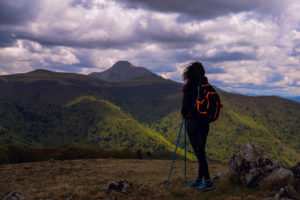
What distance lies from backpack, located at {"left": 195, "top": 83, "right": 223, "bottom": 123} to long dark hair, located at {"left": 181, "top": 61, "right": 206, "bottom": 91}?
1.72 feet

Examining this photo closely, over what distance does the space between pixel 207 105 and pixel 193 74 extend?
56.0 inches

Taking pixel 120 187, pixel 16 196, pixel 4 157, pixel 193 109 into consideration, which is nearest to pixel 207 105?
pixel 193 109

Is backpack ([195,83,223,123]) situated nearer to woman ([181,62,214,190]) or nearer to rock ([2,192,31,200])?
woman ([181,62,214,190])

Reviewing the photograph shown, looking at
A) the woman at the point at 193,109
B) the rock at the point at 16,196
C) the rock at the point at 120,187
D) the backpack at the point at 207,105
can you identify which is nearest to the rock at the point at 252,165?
the woman at the point at 193,109

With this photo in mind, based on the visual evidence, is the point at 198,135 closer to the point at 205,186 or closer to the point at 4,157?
the point at 205,186

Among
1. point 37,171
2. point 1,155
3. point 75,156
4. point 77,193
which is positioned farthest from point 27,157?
point 77,193

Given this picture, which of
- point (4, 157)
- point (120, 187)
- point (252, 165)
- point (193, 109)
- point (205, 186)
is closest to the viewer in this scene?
point (193, 109)

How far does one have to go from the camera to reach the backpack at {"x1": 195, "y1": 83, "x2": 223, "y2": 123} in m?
9.02

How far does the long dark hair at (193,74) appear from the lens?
946cm

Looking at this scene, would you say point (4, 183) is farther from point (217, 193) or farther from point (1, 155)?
point (1, 155)

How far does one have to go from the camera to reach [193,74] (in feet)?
31.2

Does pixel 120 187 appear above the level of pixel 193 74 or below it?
below

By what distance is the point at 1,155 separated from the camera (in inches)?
1833

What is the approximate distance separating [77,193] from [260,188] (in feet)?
27.7
